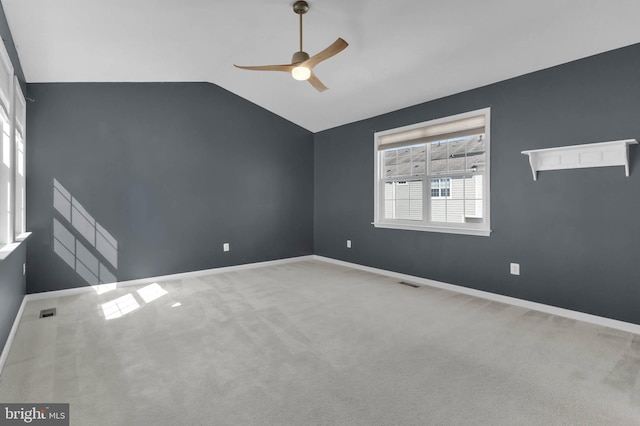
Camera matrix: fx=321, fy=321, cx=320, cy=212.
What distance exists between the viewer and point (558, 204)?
3139 millimetres

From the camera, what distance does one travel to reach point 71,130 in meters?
3.90

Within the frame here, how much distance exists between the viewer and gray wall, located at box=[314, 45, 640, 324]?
2766 mm

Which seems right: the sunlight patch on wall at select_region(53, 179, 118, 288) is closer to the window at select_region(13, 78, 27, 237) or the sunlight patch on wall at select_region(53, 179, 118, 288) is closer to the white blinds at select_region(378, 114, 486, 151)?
the window at select_region(13, 78, 27, 237)

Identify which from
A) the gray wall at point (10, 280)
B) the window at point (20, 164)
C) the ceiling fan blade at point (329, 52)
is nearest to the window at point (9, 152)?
the window at point (20, 164)

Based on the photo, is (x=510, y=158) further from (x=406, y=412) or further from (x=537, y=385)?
(x=406, y=412)

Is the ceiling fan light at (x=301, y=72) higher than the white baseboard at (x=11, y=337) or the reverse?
higher

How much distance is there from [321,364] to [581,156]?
2.97 meters

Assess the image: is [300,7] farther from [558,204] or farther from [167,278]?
[167,278]

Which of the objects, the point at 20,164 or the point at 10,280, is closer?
the point at 10,280

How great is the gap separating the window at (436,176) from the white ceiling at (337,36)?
0.48 meters

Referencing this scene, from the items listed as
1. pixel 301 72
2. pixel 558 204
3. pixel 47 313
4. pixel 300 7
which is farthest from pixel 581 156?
pixel 47 313

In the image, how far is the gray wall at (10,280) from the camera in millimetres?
2305

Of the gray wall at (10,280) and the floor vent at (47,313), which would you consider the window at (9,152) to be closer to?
the gray wall at (10,280)

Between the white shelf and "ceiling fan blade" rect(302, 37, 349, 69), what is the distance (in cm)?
208
